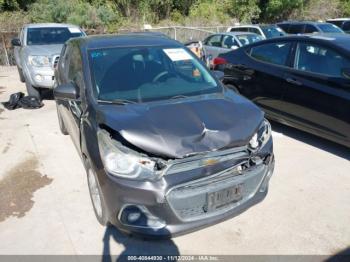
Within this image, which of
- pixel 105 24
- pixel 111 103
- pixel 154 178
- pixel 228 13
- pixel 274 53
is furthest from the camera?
pixel 228 13

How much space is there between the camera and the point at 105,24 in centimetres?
1844

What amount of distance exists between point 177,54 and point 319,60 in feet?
6.77

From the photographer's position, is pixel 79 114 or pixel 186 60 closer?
pixel 79 114

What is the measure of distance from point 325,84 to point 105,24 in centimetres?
1608

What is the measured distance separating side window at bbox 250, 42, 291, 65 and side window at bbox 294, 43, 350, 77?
212 mm

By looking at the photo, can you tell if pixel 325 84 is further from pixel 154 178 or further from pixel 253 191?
pixel 154 178

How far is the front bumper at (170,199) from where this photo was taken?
2.45 meters

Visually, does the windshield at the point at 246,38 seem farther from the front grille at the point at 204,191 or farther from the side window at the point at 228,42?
the front grille at the point at 204,191

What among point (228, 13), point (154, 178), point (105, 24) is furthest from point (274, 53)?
point (228, 13)

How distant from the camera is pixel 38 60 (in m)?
7.07

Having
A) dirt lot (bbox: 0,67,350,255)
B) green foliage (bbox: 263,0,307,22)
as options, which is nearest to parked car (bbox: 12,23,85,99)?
dirt lot (bbox: 0,67,350,255)

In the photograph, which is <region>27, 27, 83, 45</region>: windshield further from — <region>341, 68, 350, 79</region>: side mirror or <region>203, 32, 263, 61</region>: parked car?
<region>341, 68, 350, 79</region>: side mirror

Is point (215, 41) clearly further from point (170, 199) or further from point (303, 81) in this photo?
point (170, 199)

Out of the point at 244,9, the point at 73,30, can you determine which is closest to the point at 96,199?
the point at 73,30
